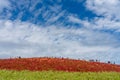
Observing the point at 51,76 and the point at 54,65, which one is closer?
the point at 51,76

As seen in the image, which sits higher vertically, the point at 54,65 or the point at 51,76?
the point at 54,65

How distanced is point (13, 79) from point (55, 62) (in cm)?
961

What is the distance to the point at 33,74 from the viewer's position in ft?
94.8

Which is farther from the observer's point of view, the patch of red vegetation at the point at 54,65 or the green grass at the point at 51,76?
the patch of red vegetation at the point at 54,65

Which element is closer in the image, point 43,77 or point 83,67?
point 43,77

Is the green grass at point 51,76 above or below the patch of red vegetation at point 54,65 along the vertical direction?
below

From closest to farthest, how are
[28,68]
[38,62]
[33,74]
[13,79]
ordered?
1. [13,79]
2. [33,74]
3. [28,68]
4. [38,62]

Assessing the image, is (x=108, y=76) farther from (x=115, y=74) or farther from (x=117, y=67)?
(x=117, y=67)

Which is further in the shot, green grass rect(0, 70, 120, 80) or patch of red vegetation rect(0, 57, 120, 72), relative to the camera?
patch of red vegetation rect(0, 57, 120, 72)

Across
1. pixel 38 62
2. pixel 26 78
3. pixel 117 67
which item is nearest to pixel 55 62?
pixel 38 62

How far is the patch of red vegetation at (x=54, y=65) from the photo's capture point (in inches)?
1305

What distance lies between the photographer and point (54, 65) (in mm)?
34062

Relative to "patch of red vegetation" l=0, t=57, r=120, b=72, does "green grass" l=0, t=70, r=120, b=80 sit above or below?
below

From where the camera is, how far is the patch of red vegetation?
33156 millimetres
